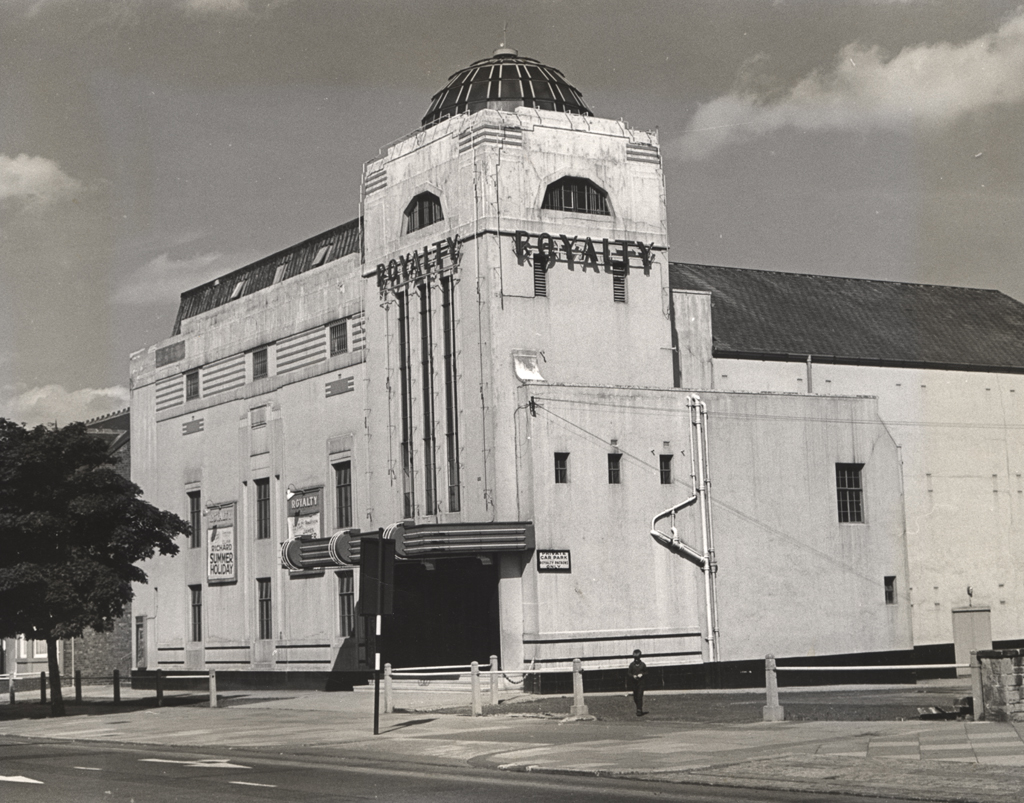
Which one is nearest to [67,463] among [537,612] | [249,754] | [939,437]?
[537,612]

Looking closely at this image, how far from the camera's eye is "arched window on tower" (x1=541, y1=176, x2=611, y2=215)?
43312mm

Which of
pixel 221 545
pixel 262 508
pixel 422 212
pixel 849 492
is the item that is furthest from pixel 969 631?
pixel 221 545

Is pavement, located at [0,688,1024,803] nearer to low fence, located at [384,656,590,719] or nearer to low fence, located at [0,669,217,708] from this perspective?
low fence, located at [384,656,590,719]

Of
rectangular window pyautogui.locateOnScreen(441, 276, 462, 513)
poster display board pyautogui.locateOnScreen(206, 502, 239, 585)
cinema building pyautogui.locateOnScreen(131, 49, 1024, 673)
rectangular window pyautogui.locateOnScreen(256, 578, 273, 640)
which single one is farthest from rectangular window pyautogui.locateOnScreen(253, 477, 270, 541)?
rectangular window pyautogui.locateOnScreen(441, 276, 462, 513)

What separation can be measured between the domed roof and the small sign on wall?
41.0ft

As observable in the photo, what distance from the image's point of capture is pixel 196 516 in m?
55.2

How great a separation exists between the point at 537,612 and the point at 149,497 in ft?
72.8

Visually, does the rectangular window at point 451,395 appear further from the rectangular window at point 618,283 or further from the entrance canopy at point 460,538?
the rectangular window at point 618,283

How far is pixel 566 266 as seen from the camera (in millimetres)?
43250

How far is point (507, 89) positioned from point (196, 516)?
1987cm

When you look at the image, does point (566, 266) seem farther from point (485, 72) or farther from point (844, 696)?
point (844, 696)

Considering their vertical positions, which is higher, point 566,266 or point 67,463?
point 566,266

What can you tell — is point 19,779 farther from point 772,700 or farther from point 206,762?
point 772,700

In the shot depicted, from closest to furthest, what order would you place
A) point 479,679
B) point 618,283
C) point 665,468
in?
1. point 479,679
2. point 665,468
3. point 618,283
